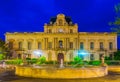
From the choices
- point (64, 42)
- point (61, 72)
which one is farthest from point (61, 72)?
point (64, 42)

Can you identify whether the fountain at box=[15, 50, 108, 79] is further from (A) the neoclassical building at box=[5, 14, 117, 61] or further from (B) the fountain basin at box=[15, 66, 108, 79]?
(A) the neoclassical building at box=[5, 14, 117, 61]

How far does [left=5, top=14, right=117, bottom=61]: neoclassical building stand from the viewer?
238 feet

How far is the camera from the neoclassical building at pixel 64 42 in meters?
72.6

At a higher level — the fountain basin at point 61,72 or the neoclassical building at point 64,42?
the neoclassical building at point 64,42

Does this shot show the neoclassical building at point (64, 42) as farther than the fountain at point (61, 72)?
Yes

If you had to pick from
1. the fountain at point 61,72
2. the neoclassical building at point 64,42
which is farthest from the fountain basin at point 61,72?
the neoclassical building at point 64,42

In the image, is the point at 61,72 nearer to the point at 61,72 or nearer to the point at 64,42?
the point at 61,72

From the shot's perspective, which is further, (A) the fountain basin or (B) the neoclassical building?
(B) the neoclassical building

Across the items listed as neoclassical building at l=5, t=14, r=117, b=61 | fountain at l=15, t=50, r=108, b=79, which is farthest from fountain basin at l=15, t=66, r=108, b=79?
neoclassical building at l=5, t=14, r=117, b=61

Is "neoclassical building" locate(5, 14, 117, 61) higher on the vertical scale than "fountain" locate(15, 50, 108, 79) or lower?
higher

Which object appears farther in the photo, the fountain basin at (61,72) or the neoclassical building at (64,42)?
the neoclassical building at (64,42)

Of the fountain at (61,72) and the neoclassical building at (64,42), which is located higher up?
the neoclassical building at (64,42)

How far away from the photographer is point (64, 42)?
240 feet

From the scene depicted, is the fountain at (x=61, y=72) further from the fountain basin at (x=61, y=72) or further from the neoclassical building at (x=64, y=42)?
the neoclassical building at (x=64, y=42)
